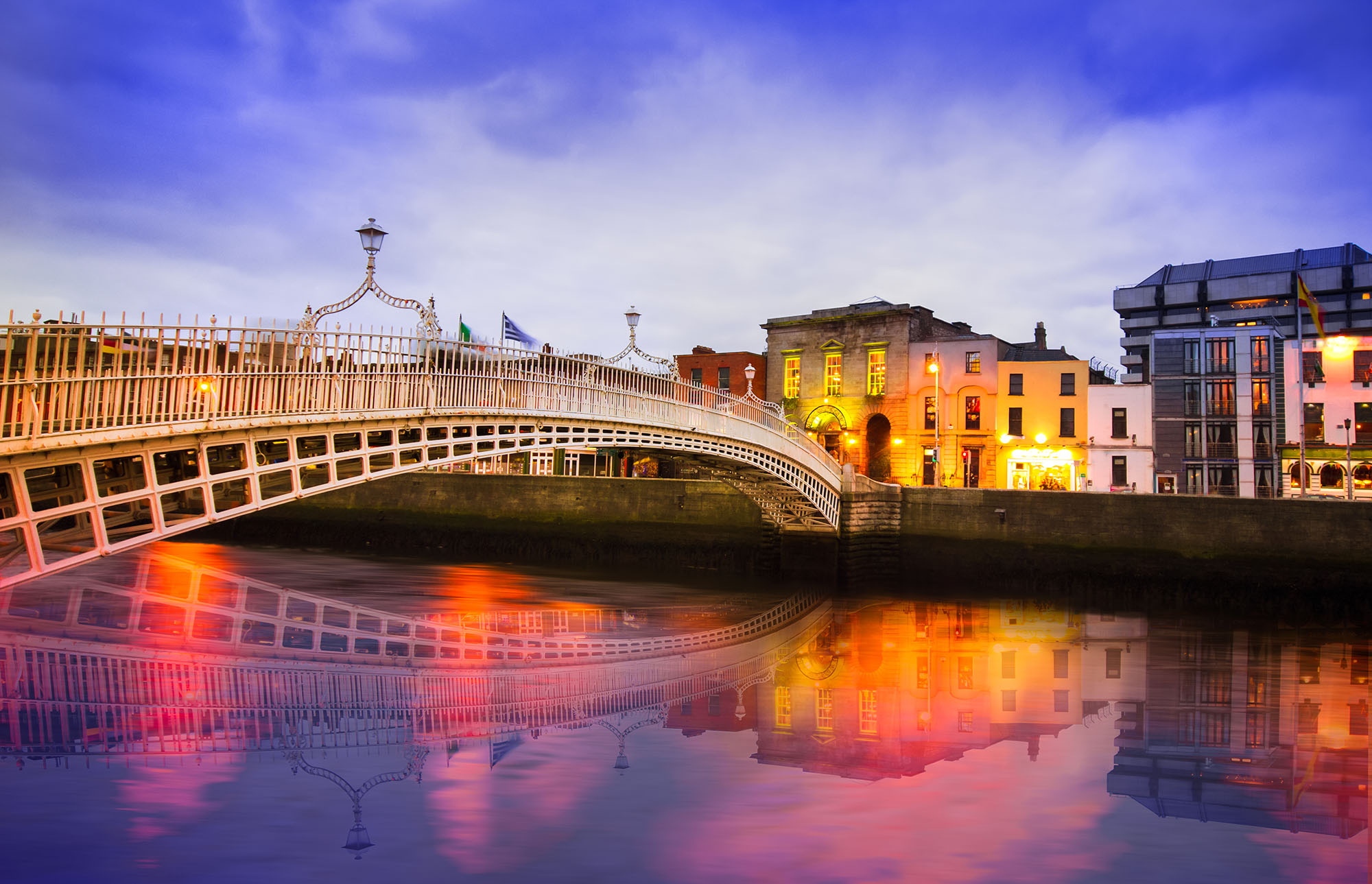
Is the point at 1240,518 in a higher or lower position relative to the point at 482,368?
lower

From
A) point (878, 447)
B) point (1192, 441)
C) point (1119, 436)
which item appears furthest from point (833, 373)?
point (1192, 441)

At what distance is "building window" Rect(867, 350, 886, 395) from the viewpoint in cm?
3759

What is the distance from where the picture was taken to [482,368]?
15.1 m

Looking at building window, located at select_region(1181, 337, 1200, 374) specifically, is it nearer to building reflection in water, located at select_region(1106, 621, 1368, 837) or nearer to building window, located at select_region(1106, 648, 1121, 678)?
building reflection in water, located at select_region(1106, 621, 1368, 837)

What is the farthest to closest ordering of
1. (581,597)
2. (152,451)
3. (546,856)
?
(581,597) < (152,451) < (546,856)

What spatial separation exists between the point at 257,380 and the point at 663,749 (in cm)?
614

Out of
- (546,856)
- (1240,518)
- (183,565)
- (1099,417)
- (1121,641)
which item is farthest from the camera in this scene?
(1099,417)

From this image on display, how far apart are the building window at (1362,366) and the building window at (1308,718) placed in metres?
23.6

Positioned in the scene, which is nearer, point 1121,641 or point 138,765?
point 138,765

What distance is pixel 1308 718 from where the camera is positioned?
11.5 m

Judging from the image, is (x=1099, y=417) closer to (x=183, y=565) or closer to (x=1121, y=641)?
(x=1121, y=641)

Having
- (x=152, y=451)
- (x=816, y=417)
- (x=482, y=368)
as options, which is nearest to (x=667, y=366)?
(x=482, y=368)

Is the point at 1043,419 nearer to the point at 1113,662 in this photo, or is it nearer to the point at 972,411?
the point at 972,411

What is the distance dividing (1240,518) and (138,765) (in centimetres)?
2201
